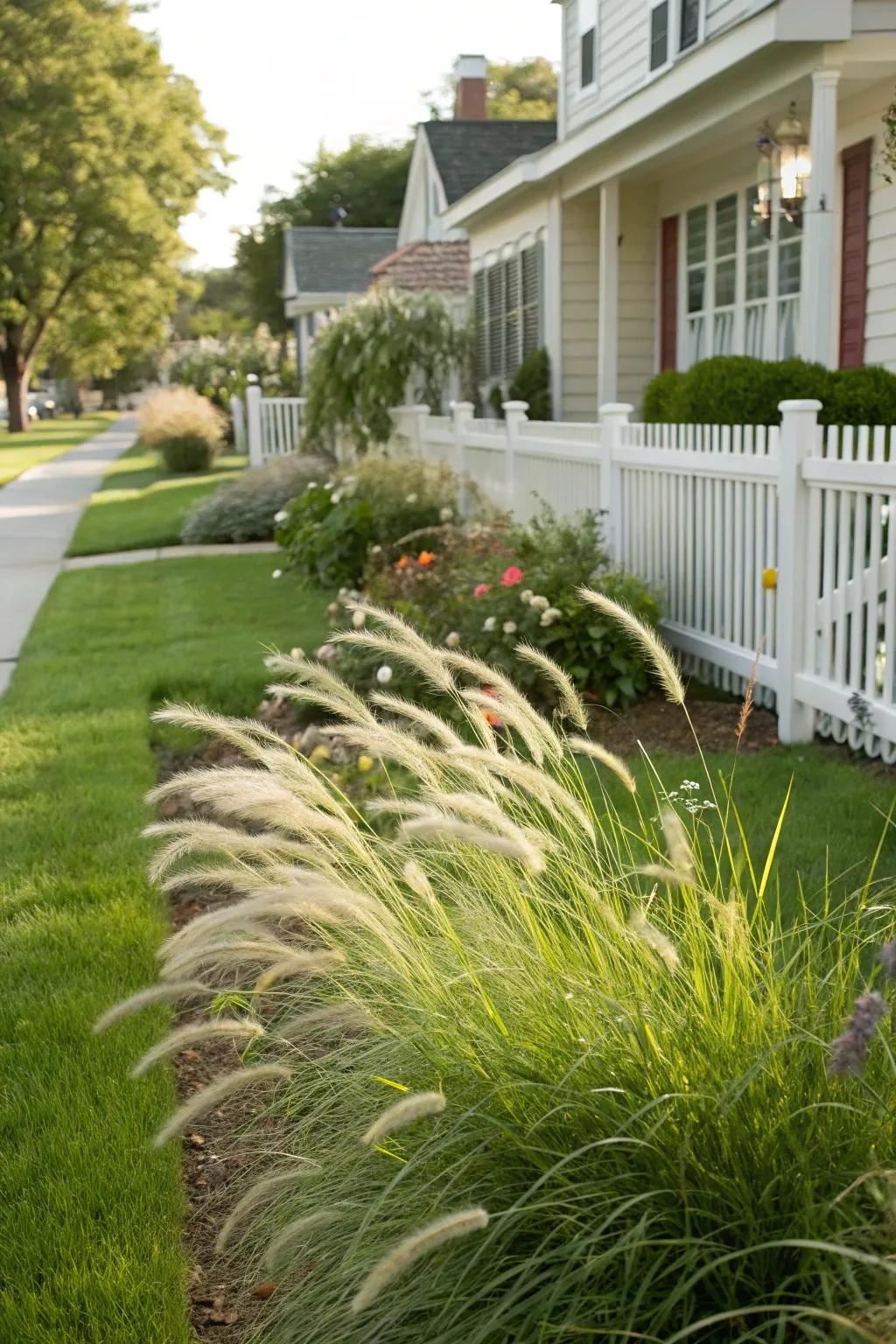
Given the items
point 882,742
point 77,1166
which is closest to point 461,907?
point 77,1166

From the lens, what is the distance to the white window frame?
592 inches

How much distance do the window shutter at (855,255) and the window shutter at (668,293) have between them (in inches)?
145

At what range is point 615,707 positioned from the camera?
6875mm

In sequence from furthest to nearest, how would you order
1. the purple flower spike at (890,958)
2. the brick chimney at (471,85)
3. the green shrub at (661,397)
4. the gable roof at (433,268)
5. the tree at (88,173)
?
the tree at (88,173), the brick chimney at (471,85), the gable roof at (433,268), the green shrub at (661,397), the purple flower spike at (890,958)

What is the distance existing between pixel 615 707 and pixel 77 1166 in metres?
4.26

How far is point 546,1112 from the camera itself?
2334mm

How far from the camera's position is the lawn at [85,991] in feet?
8.63

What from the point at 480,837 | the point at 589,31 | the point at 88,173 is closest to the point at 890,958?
the point at 480,837

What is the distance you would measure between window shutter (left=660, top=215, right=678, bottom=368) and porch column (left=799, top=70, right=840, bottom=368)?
5102 mm

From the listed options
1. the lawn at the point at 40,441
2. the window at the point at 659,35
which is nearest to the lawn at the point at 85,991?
the window at the point at 659,35

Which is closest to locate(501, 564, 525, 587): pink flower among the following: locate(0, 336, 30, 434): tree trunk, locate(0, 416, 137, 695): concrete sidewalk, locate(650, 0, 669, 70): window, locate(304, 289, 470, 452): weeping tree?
locate(0, 416, 137, 695): concrete sidewalk

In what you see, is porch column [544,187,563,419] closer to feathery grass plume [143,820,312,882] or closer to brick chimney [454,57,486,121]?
feathery grass plume [143,820,312,882]

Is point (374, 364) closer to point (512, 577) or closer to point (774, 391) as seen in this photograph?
point (774, 391)

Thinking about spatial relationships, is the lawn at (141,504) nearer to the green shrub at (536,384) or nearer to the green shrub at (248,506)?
the green shrub at (248,506)
